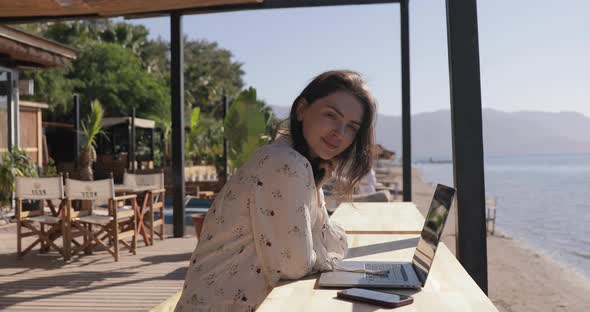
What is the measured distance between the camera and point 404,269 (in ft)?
5.99

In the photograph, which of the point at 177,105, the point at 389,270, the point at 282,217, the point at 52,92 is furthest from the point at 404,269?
the point at 52,92

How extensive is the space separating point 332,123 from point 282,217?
36 centimetres

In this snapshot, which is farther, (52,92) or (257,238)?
(52,92)

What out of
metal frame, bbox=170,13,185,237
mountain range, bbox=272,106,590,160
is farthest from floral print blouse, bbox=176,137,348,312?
mountain range, bbox=272,106,590,160

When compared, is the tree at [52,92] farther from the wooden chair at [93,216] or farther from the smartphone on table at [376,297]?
the smartphone on table at [376,297]

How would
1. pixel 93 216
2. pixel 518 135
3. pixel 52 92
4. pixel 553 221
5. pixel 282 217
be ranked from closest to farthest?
pixel 282 217 → pixel 93 216 → pixel 553 221 → pixel 52 92 → pixel 518 135

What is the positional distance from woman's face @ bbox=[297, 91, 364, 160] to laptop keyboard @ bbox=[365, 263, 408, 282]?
1.20 feet

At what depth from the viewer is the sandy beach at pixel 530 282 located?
8484 mm

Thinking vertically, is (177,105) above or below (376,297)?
above

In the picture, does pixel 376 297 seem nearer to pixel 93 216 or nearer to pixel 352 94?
pixel 352 94

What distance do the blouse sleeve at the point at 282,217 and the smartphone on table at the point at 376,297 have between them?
0.21m

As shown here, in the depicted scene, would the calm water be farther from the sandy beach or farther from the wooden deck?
the wooden deck

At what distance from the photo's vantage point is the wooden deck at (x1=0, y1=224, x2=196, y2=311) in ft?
13.7

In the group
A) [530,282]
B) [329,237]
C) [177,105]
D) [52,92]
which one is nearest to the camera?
[329,237]
